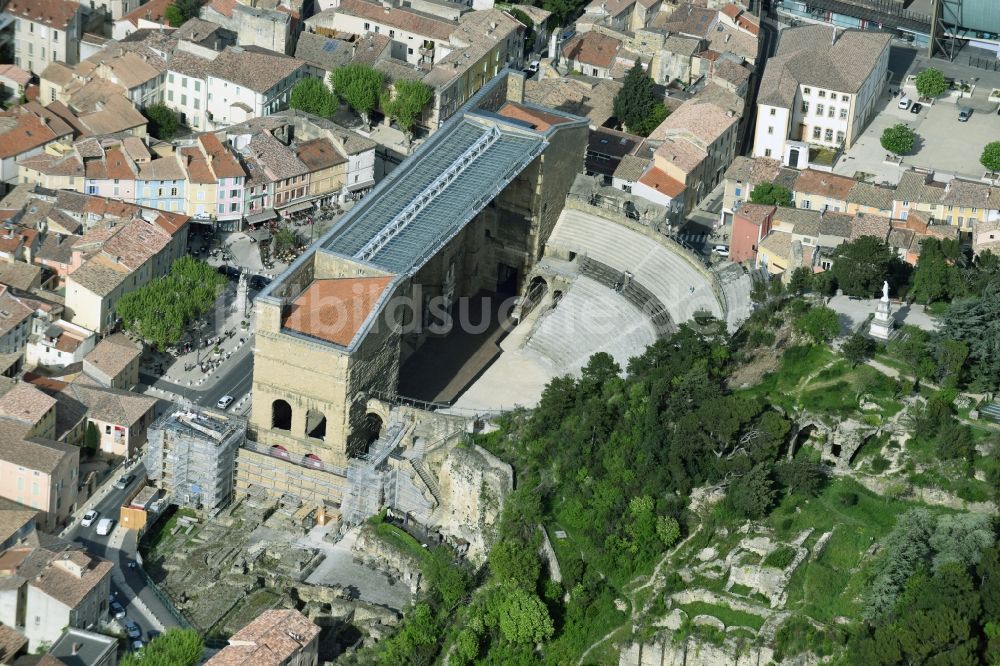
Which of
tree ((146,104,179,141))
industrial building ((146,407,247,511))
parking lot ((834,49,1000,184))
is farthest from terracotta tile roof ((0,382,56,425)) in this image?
parking lot ((834,49,1000,184))

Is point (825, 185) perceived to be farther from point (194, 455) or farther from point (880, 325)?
point (194, 455)

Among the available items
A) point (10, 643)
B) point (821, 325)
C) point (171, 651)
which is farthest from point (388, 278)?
point (10, 643)

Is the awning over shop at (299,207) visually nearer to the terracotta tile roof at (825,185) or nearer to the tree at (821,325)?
the terracotta tile roof at (825,185)

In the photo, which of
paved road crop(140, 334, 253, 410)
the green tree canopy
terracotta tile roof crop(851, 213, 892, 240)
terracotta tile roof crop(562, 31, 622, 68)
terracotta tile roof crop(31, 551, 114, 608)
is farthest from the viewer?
terracotta tile roof crop(562, 31, 622, 68)

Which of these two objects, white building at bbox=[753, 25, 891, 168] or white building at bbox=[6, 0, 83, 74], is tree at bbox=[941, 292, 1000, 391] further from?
white building at bbox=[6, 0, 83, 74]

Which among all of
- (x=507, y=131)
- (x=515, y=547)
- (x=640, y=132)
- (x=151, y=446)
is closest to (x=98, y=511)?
(x=151, y=446)

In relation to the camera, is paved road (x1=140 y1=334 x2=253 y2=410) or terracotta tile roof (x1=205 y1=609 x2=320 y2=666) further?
paved road (x1=140 y1=334 x2=253 y2=410)
